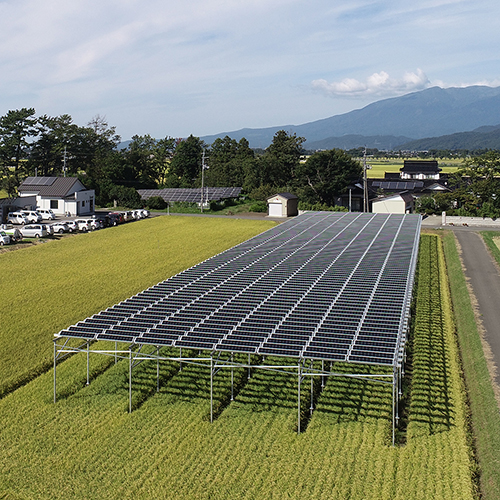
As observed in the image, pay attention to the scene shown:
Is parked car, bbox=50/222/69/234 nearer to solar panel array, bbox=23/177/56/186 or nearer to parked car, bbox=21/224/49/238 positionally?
parked car, bbox=21/224/49/238

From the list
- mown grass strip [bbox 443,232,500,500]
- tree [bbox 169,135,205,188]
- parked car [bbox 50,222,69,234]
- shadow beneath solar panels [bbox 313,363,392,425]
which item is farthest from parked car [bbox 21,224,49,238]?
tree [bbox 169,135,205,188]


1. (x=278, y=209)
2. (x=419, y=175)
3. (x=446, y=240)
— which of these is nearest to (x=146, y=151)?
(x=278, y=209)

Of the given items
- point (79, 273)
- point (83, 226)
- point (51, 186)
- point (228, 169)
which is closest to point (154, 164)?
point (228, 169)

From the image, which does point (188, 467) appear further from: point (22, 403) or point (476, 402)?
point (476, 402)

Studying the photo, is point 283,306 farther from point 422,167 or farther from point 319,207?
point 422,167

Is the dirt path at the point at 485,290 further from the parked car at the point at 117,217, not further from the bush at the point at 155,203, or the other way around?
the bush at the point at 155,203

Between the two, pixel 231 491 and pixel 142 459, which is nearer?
pixel 231 491

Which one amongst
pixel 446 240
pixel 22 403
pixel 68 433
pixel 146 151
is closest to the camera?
pixel 68 433
